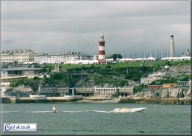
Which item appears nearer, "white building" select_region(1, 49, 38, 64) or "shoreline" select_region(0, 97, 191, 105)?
"shoreline" select_region(0, 97, 191, 105)

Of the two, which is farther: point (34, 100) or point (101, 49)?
point (101, 49)

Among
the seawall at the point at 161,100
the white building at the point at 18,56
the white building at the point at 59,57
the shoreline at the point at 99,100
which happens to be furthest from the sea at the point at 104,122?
the white building at the point at 18,56

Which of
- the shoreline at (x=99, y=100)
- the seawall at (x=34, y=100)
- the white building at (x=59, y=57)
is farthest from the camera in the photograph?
the white building at (x=59, y=57)

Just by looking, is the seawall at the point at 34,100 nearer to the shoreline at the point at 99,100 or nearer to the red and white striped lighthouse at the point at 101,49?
the shoreline at the point at 99,100

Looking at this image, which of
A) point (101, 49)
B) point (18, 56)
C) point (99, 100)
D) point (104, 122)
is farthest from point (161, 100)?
point (18, 56)

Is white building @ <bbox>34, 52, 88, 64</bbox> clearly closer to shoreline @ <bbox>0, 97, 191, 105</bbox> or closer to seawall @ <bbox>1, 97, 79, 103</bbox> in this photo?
seawall @ <bbox>1, 97, 79, 103</bbox>

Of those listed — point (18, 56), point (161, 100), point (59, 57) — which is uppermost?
point (18, 56)

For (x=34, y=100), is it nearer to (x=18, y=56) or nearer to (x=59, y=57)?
(x=59, y=57)

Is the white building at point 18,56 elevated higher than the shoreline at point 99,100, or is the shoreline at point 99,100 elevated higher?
the white building at point 18,56

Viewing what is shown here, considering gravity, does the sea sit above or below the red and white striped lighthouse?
below

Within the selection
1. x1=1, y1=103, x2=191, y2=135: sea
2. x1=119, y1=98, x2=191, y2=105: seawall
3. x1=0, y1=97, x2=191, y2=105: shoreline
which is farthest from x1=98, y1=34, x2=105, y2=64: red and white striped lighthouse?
x1=1, y1=103, x2=191, y2=135: sea

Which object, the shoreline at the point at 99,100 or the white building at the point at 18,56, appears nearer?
the shoreline at the point at 99,100

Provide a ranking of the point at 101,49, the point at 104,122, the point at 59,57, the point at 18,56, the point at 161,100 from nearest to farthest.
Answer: the point at 104,122, the point at 161,100, the point at 101,49, the point at 59,57, the point at 18,56

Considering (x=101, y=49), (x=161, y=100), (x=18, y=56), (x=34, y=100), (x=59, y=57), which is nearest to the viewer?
(x=161, y=100)
